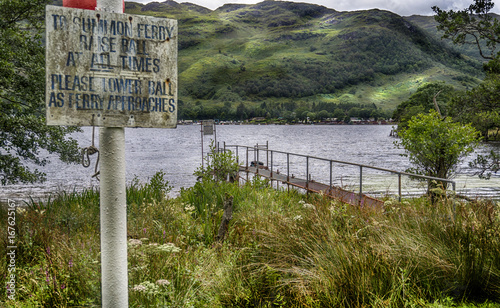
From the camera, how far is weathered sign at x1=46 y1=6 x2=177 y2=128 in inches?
96.2

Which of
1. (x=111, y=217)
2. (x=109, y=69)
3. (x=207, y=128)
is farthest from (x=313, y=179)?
(x=109, y=69)

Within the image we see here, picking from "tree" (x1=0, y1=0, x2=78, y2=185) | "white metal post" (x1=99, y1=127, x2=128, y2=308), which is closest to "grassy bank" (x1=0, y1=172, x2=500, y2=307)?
"white metal post" (x1=99, y1=127, x2=128, y2=308)

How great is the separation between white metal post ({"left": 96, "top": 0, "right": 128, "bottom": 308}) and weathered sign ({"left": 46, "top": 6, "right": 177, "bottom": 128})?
153mm

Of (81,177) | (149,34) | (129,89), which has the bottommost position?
(81,177)

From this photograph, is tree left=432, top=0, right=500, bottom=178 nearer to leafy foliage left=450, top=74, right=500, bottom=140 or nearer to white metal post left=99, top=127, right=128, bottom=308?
leafy foliage left=450, top=74, right=500, bottom=140

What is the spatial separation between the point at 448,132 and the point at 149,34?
13612mm

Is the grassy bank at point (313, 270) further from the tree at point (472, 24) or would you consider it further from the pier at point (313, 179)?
the tree at point (472, 24)

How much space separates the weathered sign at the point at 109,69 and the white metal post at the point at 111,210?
0.15m

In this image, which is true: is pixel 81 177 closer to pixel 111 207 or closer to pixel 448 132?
pixel 448 132

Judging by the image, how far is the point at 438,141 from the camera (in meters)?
13.6

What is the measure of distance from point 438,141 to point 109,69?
13.7 metres

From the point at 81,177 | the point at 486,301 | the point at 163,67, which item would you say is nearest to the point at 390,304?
the point at 486,301

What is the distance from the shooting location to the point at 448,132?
13492mm

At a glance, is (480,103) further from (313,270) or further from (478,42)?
(313,270)
